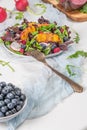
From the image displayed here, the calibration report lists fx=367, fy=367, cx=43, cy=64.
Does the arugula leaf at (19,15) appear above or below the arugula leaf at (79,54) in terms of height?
above

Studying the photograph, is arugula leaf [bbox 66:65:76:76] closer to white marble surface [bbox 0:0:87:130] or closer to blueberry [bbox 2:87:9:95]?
white marble surface [bbox 0:0:87:130]

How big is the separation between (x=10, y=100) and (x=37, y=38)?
0.35 m

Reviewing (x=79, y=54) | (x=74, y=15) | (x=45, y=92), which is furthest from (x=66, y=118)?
(x=74, y=15)

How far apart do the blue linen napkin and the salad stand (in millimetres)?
55

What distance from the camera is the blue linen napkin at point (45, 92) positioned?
99cm

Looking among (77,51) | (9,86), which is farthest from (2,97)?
(77,51)

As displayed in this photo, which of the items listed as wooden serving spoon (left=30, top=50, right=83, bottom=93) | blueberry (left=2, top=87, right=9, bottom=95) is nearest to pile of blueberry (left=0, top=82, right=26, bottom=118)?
blueberry (left=2, top=87, right=9, bottom=95)

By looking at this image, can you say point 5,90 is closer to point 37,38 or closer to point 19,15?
point 37,38

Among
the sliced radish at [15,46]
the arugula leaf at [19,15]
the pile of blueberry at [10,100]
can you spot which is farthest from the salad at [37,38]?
the pile of blueberry at [10,100]

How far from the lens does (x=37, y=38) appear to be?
1233mm

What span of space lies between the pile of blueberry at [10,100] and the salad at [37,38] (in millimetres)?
254

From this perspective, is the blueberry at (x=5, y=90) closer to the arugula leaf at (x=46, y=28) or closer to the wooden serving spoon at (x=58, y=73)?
the wooden serving spoon at (x=58, y=73)

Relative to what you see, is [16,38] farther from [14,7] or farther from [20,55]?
[14,7]

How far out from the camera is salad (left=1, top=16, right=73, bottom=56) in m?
1.22
